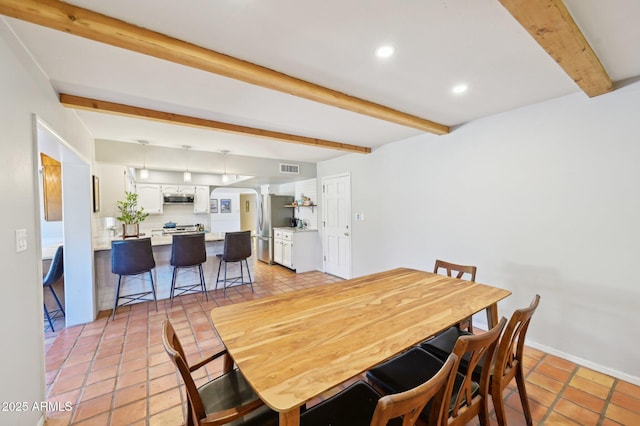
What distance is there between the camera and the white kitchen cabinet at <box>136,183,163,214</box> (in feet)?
19.1

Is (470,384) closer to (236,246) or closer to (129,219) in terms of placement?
(236,246)

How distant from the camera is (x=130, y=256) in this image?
10.3 feet

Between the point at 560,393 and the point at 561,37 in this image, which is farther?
the point at 560,393

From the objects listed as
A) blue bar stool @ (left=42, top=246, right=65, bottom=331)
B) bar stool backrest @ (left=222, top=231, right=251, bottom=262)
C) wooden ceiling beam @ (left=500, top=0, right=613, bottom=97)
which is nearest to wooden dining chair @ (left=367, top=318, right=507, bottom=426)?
wooden ceiling beam @ (left=500, top=0, right=613, bottom=97)

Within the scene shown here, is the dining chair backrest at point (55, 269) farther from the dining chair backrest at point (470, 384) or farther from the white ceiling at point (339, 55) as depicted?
the dining chair backrest at point (470, 384)

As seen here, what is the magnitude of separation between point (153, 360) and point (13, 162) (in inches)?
73.7

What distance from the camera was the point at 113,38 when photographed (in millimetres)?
1321

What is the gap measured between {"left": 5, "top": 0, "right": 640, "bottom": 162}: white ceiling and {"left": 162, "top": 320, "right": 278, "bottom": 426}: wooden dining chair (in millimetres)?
1569

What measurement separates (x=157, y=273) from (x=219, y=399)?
3229mm

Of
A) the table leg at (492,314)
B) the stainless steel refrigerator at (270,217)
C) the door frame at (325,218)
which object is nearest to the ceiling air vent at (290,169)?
the door frame at (325,218)

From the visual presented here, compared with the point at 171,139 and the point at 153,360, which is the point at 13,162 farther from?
the point at 171,139

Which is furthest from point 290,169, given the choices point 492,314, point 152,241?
point 492,314

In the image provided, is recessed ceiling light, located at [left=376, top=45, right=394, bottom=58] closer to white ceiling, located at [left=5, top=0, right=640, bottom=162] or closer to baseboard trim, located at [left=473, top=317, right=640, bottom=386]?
white ceiling, located at [left=5, top=0, right=640, bottom=162]

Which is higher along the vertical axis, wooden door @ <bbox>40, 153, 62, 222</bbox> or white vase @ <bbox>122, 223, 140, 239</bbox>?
wooden door @ <bbox>40, 153, 62, 222</bbox>
